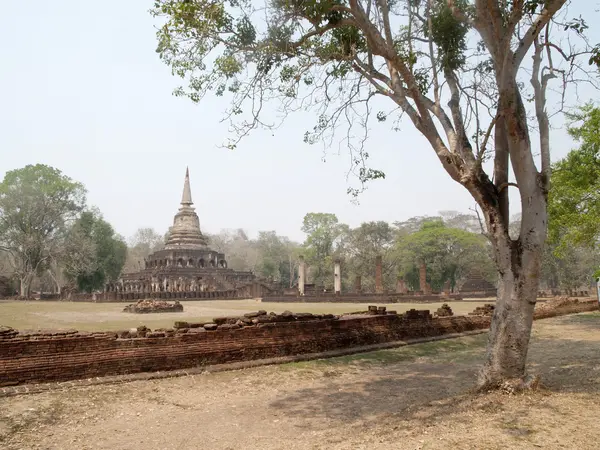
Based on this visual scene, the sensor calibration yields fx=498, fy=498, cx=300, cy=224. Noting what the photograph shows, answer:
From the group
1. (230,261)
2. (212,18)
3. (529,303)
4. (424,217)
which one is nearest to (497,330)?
(529,303)

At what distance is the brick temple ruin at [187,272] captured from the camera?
4272cm

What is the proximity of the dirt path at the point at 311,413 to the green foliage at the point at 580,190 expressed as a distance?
709cm

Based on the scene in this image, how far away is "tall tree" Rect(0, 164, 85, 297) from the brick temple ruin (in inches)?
301

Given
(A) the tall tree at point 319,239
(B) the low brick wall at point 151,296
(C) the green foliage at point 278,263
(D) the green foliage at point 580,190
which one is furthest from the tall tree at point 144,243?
(D) the green foliage at point 580,190

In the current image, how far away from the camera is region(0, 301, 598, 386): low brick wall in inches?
259

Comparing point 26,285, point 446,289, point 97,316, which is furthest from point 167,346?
point 26,285

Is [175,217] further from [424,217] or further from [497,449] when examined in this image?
[497,449]

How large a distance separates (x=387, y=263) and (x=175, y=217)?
23.2m

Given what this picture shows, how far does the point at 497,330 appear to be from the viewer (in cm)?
617

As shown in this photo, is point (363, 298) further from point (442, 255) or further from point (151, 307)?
point (151, 307)

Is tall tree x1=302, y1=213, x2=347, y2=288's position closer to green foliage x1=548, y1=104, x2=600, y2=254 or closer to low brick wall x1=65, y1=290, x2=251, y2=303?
low brick wall x1=65, y1=290, x2=251, y2=303

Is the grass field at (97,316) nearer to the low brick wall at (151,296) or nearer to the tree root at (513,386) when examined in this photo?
the tree root at (513,386)

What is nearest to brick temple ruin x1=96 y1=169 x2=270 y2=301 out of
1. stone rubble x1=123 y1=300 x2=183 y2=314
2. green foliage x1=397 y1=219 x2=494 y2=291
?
green foliage x1=397 y1=219 x2=494 y2=291

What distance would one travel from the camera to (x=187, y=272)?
47.0m
